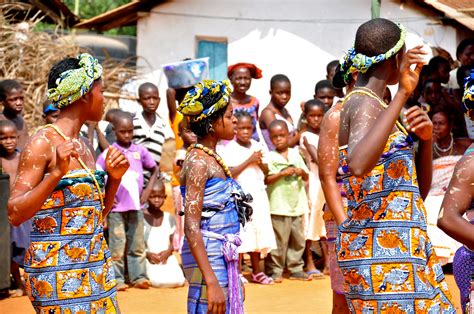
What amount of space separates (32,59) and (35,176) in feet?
33.9

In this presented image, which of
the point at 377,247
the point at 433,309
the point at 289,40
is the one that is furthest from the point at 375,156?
the point at 289,40

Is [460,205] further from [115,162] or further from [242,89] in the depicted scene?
[242,89]

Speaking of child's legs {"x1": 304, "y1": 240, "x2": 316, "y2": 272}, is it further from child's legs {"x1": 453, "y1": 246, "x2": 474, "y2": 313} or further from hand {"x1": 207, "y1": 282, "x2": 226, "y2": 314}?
child's legs {"x1": 453, "y1": 246, "x2": 474, "y2": 313}

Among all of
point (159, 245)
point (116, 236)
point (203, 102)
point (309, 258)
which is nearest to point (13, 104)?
point (116, 236)

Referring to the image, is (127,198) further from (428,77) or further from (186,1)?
(186,1)

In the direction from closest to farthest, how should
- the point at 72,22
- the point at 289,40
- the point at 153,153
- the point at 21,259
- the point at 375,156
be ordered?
1. the point at 375,156
2. the point at 21,259
3. the point at 153,153
4. the point at 289,40
5. the point at 72,22

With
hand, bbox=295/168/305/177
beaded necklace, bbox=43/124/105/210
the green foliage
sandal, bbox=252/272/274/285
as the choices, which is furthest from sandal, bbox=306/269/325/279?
the green foliage

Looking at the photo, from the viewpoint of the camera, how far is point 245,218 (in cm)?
532

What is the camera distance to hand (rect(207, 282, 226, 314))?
16.1 ft

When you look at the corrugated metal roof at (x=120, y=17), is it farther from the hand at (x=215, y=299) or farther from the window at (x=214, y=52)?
the hand at (x=215, y=299)

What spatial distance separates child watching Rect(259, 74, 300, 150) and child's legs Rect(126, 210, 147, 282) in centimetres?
191

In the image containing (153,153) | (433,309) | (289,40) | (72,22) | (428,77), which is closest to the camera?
(433,309)

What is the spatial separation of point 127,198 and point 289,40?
7007 millimetres

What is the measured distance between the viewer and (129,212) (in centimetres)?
952
